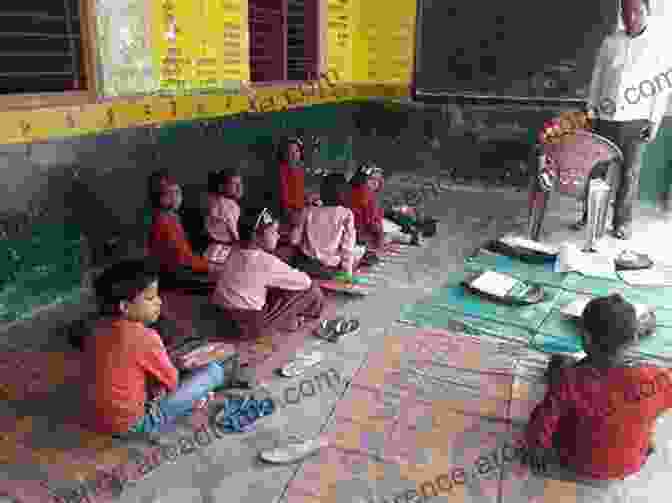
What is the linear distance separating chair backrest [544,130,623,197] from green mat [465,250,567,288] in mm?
861

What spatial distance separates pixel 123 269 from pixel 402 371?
1.55 meters

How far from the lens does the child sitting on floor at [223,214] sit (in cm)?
446

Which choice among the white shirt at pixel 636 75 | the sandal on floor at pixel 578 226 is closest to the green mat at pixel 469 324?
the sandal on floor at pixel 578 226

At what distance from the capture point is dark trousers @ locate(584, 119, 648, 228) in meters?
5.25

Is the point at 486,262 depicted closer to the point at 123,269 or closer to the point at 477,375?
the point at 477,375

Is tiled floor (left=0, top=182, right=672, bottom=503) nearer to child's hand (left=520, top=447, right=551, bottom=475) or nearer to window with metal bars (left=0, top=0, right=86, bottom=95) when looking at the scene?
child's hand (left=520, top=447, right=551, bottom=475)

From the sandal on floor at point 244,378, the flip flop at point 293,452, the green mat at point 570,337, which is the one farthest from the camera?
the green mat at point 570,337

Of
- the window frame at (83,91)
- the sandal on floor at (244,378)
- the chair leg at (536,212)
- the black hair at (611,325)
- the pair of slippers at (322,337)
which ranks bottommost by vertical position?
the sandal on floor at (244,378)

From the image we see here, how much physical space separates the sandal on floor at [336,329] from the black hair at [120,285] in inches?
54.2

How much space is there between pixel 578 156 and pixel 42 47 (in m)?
5.21

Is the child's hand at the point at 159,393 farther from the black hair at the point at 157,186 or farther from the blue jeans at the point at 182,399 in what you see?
the black hair at the point at 157,186

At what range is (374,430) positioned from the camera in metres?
2.66

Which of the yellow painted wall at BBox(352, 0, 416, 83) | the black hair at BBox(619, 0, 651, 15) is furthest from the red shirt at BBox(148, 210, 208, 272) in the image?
the yellow painted wall at BBox(352, 0, 416, 83)

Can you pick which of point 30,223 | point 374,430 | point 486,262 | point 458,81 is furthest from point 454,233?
point 30,223
